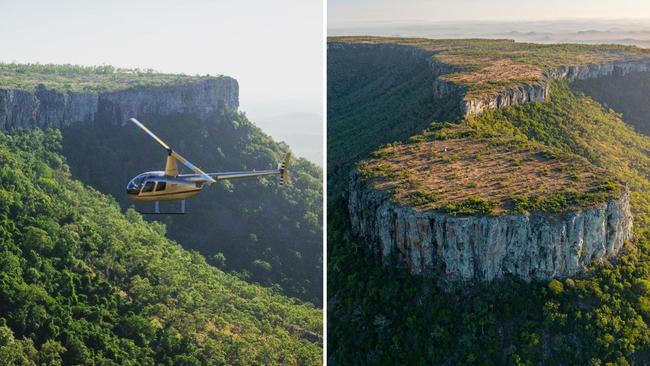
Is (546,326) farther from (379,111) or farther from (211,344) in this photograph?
(379,111)

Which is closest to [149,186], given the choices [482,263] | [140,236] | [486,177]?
[482,263]

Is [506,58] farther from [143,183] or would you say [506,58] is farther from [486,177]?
[143,183]

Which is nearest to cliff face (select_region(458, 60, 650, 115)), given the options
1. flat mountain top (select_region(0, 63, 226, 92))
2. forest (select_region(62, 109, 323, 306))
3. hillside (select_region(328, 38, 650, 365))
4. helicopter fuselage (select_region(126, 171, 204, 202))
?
hillside (select_region(328, 38, 650, 365))

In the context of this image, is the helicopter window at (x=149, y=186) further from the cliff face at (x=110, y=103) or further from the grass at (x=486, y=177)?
the cliff face at (x=110, y=103)

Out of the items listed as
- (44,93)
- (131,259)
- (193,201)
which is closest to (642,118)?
(193,201)

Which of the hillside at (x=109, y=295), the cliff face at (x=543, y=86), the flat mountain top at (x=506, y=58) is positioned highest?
the flat mountain top at (x=506, y=58)

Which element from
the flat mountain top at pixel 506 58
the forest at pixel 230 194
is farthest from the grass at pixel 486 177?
the forest at pixel 230 194
